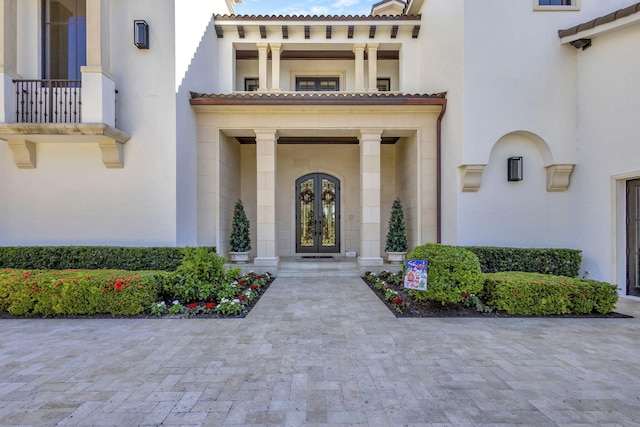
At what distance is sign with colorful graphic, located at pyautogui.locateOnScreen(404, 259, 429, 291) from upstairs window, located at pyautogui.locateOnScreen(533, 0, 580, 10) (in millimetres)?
6886

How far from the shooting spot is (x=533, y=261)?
7.02m

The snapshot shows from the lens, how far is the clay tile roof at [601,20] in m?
6.07

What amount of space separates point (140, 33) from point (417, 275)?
8014mm

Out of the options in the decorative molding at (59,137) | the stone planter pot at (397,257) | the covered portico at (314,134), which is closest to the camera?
A: the decorative molding at (59,137)

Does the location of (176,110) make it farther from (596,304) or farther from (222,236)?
(596,304)

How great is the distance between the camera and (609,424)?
2535 mm

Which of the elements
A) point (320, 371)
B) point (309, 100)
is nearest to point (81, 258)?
point (320, 371)

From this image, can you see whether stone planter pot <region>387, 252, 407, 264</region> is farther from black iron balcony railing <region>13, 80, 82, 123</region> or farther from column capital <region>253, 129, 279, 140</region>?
black iron balcony railing <region>13, 80, 82, 123</region>

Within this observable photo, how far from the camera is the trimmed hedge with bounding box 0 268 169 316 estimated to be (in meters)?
5.18

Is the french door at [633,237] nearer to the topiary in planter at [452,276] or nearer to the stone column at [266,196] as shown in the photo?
the topiary in planter at [452,276]

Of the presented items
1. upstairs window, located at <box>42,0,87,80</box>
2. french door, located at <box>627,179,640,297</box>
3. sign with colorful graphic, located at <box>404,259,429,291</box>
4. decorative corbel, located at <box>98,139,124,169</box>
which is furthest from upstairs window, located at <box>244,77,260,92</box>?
french door, located at <box>627,179,640,297</box>

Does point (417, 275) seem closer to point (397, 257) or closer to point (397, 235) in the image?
point (397, 257)

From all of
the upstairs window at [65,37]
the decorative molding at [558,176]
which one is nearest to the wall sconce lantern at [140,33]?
the upstairs window at [65,37]

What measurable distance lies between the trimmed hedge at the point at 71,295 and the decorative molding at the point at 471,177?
7.22 meters
